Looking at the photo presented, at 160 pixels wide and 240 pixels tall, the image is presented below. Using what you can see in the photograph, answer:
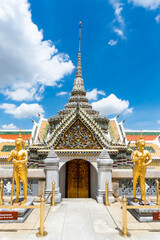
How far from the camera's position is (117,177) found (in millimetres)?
10078

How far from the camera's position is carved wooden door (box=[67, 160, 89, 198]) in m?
12.0

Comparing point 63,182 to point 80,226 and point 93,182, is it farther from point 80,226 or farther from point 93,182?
point 80,226

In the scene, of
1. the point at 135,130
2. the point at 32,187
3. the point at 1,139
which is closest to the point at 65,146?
the point at 32,187

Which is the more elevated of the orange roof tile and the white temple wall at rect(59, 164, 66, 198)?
the orange roof tile

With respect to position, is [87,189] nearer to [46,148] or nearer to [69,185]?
[69,185]

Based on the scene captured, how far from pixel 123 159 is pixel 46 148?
5.88 metres

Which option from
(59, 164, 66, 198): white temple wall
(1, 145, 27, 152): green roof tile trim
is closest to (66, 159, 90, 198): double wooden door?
(59, 164, 66, 198): white temple wall

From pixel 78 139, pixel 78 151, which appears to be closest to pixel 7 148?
pixel 78 139

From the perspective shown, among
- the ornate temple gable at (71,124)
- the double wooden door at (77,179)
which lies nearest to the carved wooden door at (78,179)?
the double wooden door at (77,179)

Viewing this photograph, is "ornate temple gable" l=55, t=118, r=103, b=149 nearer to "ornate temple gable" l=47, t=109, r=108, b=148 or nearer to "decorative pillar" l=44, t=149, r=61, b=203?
"ornate temple gable" l=47, t=109, r=108, b=148

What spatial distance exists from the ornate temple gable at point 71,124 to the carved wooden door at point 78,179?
261 cm

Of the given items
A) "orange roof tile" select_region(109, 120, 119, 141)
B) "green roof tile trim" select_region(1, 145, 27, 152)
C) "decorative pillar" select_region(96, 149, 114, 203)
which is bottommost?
"decorative pillar" select_region(96, 149, 114, 203)

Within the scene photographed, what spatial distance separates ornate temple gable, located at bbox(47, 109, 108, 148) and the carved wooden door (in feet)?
8.57

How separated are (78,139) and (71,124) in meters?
1.12
